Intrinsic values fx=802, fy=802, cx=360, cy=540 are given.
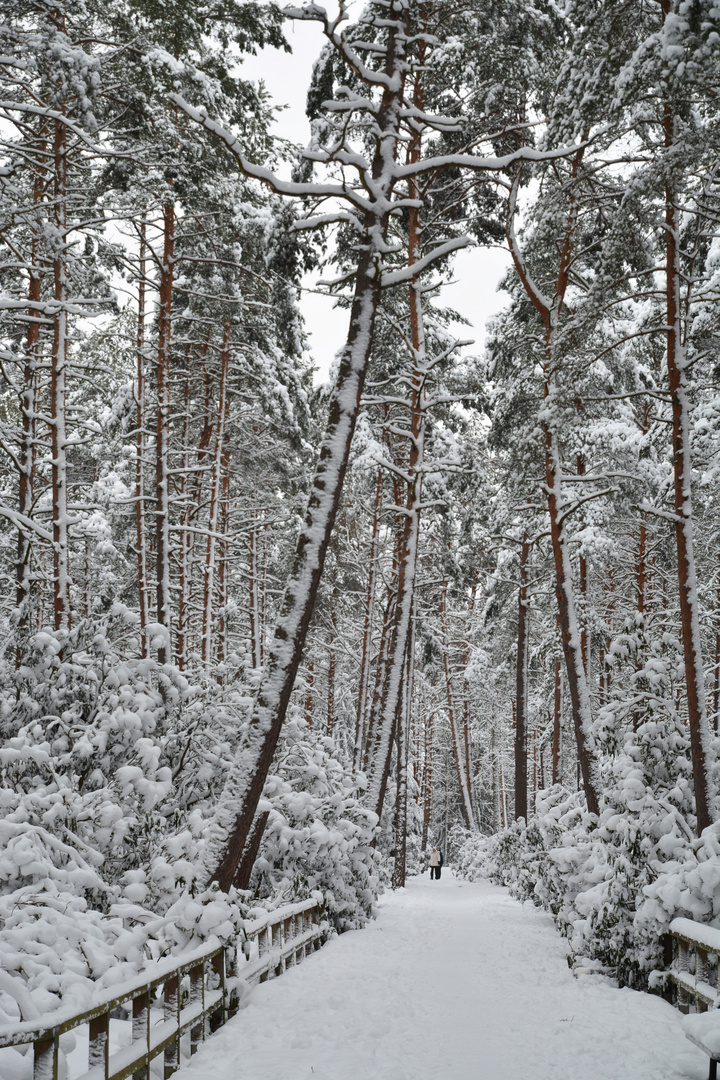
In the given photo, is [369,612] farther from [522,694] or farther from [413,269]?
[413,269]

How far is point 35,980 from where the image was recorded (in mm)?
4469

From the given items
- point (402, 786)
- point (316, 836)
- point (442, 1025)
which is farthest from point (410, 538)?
point (442, 1025)

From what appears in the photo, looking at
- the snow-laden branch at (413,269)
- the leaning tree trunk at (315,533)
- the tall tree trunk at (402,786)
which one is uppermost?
the snow-laden branch at (413,269)

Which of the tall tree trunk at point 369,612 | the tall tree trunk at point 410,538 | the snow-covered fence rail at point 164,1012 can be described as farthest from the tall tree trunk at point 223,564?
the snow-covered fence rail at point 164,1012

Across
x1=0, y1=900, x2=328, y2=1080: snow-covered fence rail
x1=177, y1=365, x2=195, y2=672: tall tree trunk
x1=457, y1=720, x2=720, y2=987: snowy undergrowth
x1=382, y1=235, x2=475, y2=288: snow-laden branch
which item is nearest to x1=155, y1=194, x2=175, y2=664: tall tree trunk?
x1=177, y1=365, x2=195, y2=672: tall tree trunk

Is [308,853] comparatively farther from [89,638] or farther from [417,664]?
[417,664]

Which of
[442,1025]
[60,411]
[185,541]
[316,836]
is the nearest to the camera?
[442,1025]

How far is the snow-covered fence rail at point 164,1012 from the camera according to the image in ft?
11.0

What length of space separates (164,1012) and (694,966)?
436 cm

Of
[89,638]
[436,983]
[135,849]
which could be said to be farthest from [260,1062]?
[89,638]

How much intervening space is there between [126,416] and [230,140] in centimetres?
1028

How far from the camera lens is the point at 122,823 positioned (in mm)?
6801

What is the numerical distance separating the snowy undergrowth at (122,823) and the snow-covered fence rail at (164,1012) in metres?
0.22

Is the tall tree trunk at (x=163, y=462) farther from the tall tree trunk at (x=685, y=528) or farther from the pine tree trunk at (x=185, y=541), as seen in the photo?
the tall tree trunk at (x=685, y=528)
